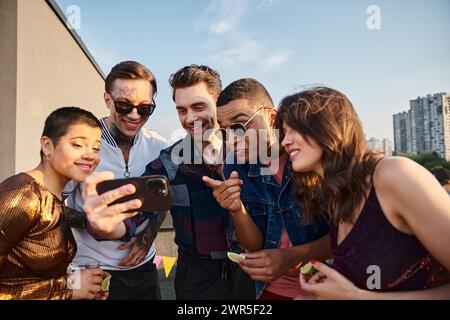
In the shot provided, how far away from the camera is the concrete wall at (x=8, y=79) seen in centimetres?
148

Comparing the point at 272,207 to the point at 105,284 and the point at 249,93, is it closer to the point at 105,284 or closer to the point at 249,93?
the point at 249,93

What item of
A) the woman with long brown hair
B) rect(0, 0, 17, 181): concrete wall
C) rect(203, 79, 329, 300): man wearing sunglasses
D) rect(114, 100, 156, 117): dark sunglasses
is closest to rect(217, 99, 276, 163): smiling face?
rect(203, 79, 329, 300): man wearing sunglasses

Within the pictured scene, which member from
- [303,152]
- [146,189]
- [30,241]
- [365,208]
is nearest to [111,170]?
[146,189]

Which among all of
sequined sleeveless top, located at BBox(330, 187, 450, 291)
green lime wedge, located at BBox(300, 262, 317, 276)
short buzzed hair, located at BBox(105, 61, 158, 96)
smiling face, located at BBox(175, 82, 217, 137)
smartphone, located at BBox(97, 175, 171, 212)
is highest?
short buzzed hair, located at BBox(105, 61, 158, 96)

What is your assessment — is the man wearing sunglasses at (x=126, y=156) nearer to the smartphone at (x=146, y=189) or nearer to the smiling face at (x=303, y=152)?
the smartphone at (x=146, y=189)

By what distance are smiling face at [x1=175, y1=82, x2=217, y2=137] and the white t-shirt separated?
0.17m

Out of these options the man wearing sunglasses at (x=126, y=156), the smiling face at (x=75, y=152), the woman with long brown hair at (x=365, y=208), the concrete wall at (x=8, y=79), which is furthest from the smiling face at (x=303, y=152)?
the concrete wall at (x=8, y=79)

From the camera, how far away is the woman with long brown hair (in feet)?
3.21

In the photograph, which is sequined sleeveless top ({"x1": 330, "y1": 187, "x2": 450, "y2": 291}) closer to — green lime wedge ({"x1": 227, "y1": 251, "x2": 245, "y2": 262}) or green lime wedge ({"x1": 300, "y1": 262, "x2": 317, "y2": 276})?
green lime wedge ({"x1": 300, "y1": 262, "x2": 317, "y2": 276})
